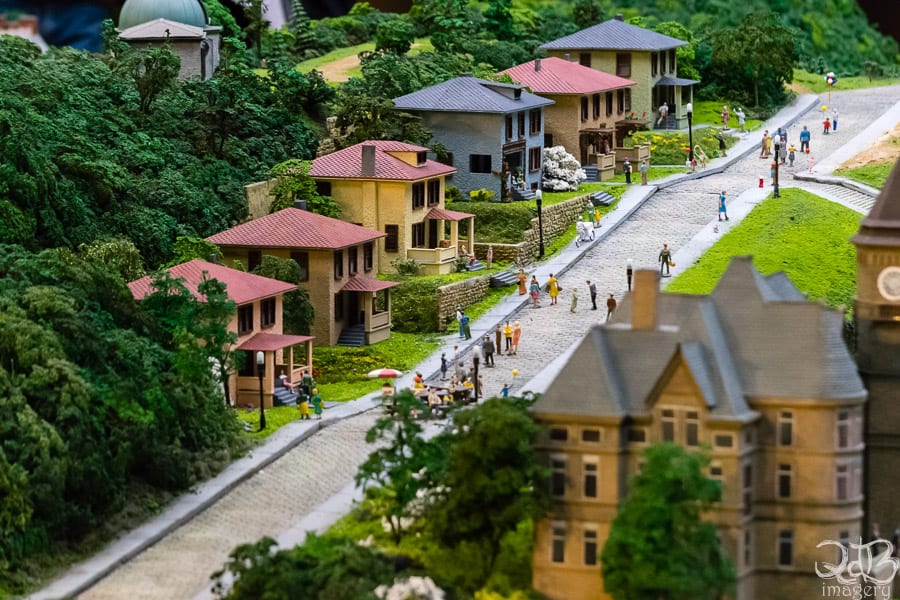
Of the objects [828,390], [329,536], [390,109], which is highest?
[390,109]

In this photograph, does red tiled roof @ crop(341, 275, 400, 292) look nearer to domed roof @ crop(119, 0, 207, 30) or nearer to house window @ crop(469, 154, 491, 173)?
house window @ crop(469, 154, 491, 173)

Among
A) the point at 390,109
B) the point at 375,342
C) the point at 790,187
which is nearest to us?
the point at 375,342

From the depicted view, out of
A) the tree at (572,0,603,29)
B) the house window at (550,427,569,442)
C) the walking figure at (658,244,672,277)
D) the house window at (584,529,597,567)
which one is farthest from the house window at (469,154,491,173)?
the house window at (584,529,597,567)

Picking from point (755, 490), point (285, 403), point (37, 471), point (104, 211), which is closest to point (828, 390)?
point (755, 490)

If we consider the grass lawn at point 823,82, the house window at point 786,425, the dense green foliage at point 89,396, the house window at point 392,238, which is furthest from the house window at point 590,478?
the grass lawn at point 823,82

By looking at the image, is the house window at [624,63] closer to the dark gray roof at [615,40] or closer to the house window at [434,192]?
the dark gray roof at [615,40]

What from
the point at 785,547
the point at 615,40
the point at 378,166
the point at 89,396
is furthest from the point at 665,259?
the point at 785,547

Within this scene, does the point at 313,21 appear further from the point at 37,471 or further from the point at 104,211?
the point at 37,471
